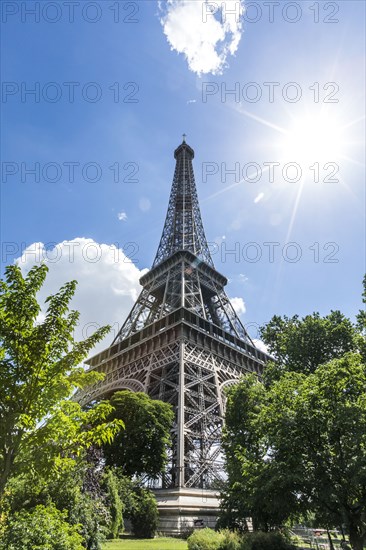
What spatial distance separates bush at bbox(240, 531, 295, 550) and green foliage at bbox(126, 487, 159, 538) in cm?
886

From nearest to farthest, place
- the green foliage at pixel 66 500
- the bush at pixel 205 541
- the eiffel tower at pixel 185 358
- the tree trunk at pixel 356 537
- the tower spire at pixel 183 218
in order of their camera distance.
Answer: the green foliage at pixel 66 500, the tree trunk at pixel 356 537, the bush at pixel 205 541, the eiffel tower at pixel 185 358, the tower spire at pixel 183 218

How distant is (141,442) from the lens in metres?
29.3

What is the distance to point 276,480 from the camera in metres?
12.5

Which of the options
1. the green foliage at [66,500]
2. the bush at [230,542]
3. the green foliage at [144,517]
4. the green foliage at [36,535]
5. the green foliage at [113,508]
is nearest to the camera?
the green foliage at [36,535]

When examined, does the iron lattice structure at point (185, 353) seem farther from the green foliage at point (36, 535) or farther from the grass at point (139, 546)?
the green foliage at point (36, 535)

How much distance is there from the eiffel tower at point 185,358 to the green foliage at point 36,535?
20585 millimetres

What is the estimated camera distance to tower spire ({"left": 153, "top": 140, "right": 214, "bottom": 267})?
213 feet

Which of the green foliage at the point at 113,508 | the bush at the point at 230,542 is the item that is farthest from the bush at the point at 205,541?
the green foliage at the point at 113,508

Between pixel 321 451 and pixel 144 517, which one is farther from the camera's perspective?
pixel 144 517

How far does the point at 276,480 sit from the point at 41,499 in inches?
346

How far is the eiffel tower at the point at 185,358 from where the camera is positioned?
90.0 ft

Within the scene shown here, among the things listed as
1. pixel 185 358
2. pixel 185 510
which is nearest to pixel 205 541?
pixel 185 510

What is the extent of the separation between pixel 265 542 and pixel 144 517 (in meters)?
10.1

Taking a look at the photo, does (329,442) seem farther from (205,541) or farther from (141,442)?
(141,442)
